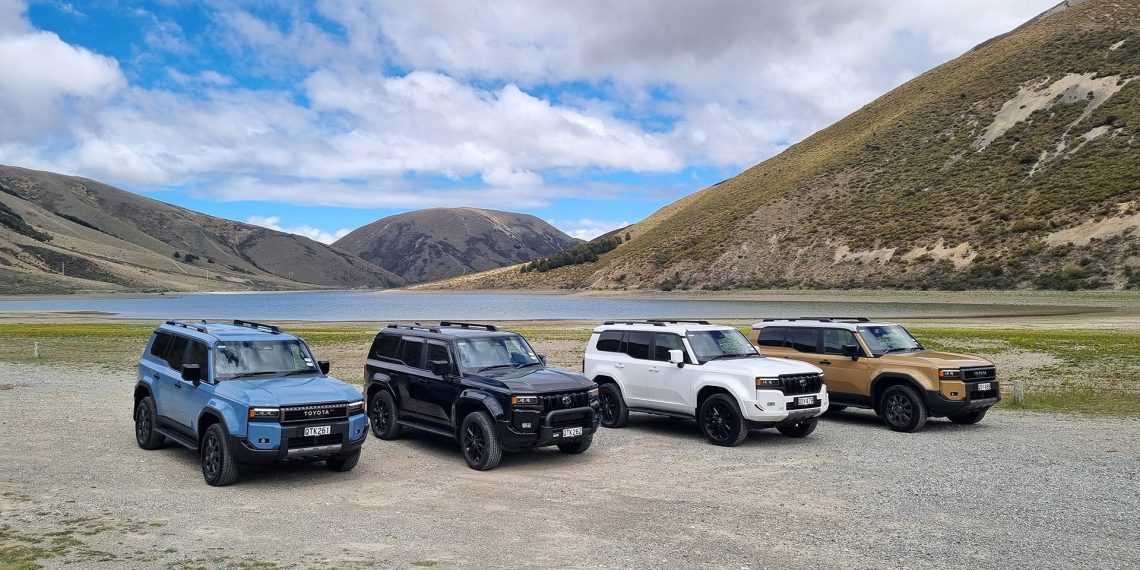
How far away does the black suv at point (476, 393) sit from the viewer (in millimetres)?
11516

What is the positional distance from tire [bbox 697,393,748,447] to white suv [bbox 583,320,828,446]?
17mm

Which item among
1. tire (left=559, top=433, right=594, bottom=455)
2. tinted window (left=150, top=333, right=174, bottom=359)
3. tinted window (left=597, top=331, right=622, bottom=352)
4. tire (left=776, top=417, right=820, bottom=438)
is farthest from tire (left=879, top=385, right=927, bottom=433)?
tinted window (left=150, top=333, right=174, bottom=359)

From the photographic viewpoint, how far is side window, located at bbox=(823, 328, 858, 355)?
16.3 meters

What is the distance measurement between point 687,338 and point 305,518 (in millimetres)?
7891

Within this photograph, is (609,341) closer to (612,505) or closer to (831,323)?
(831,323)

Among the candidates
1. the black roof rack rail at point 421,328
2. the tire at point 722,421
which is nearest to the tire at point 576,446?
the tire at point 722,421

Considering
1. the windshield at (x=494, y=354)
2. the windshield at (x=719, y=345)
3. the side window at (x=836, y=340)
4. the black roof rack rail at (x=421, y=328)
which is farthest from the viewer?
the side window at (x=836, y=340)

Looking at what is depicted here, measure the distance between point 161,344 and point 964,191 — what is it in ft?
329

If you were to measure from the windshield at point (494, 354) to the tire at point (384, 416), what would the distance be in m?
1.97

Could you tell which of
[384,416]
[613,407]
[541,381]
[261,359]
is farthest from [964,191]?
[261,359]

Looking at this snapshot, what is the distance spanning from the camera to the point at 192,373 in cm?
1080

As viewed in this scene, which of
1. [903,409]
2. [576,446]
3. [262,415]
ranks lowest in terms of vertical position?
[576,446]

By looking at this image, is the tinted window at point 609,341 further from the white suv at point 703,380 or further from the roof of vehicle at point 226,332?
the roof of vehicle at point 226,332

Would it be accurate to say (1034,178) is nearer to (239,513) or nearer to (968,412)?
(968,412)
